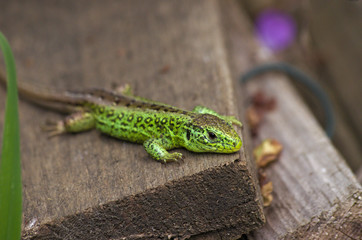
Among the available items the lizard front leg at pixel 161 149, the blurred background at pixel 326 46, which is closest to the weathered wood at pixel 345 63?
the blurred background at pixel 326 46

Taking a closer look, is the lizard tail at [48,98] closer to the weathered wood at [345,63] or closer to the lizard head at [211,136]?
the lizard head at [211,136]

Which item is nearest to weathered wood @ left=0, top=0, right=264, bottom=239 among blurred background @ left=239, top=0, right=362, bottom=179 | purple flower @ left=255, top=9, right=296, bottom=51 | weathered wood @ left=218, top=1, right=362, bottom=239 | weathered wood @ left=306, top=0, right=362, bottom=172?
weathered wood @ left=218, top=1, right=362, bottom=239

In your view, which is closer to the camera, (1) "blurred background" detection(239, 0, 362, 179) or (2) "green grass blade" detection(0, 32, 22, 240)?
(2) "green grass blade" detection(0, 32, 22, 240)

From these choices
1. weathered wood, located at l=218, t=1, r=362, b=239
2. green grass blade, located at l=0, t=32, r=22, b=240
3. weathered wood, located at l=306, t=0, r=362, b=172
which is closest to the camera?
green grass blade, located at l=0, t=32, r=22, b=240

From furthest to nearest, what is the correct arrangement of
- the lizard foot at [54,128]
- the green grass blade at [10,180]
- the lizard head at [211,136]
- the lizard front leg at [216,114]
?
the lizard foot at [54,128]
the lizard front leg at [216,114]
the lizard head at [211,136]
the green grass blade at [10,180]

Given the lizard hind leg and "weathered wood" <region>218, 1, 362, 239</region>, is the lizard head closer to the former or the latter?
"weathered wood" <region>218, 1, 362, 239</region>

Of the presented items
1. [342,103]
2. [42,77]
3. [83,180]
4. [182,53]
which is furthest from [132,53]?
[342,103]
